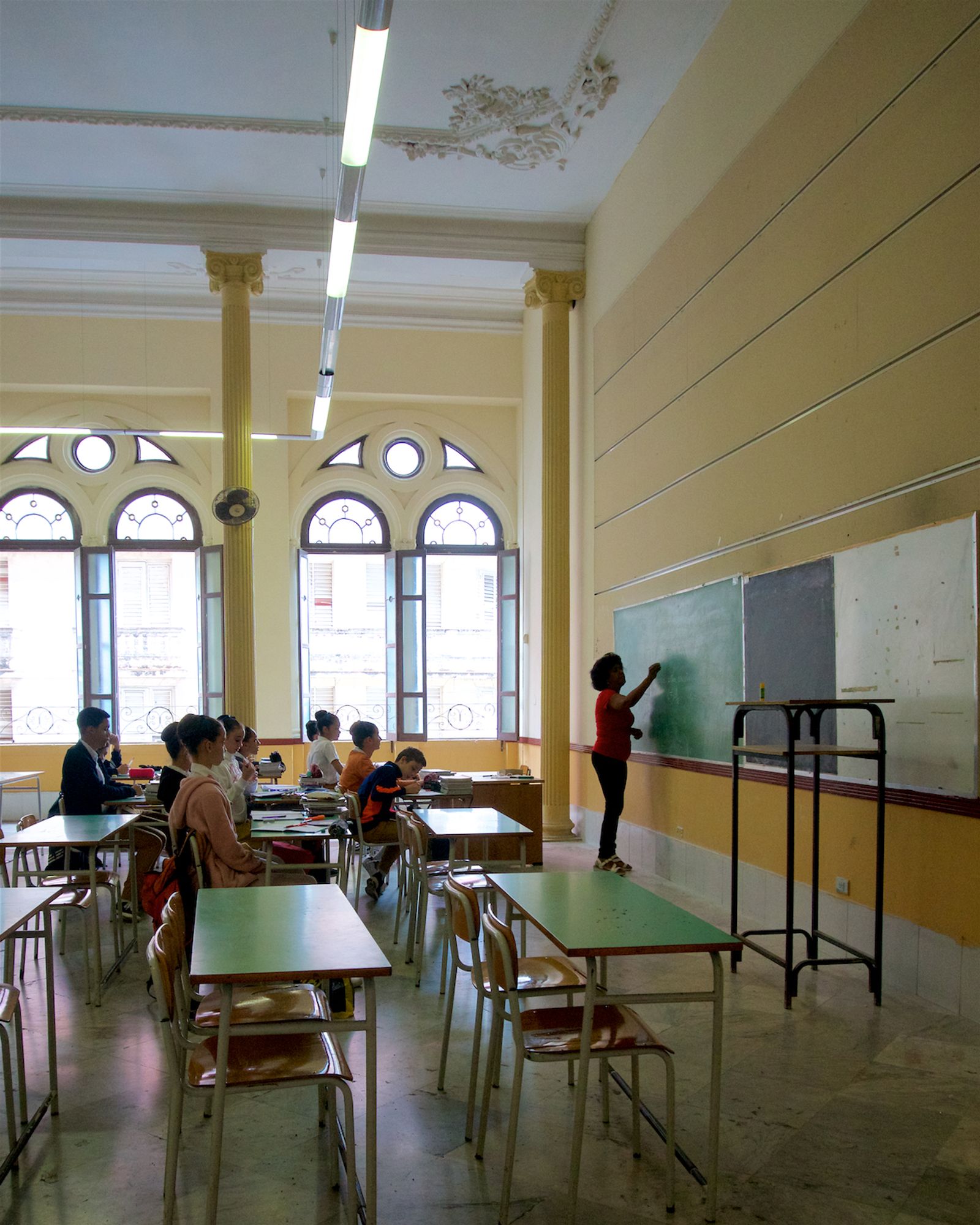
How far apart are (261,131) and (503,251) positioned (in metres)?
2.47

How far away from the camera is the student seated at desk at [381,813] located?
5.73 m

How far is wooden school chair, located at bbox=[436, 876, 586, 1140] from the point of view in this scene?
2.76 meters

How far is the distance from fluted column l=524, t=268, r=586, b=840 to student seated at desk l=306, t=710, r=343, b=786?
211 centimetres

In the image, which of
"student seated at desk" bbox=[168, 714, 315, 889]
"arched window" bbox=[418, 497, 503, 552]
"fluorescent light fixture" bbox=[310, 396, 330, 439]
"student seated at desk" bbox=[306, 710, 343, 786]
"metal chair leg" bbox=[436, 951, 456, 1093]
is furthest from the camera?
"arched window" bbox=[418, 497, 503, 552]

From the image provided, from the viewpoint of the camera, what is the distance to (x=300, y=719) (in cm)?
1118

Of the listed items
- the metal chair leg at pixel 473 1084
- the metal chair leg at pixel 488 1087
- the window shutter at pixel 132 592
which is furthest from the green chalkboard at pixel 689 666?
the window shutter at pixel 132 592

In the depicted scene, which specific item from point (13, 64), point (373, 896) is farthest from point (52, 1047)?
point (13, 64)

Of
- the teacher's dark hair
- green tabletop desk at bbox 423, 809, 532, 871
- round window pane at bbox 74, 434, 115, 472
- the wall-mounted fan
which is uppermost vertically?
round window pane at bbox 74, 434, 115, 472

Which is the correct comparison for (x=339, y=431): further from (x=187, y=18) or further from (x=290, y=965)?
(x=290, y=965)

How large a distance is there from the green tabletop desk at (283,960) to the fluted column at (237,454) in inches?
235

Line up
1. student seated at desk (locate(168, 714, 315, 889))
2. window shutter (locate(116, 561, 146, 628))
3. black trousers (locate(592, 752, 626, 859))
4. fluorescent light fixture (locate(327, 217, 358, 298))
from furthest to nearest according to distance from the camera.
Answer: window shutter (locate(116, 561, 146, 628)), black trousers (locate(592, 752, 626, 859)), fluorescent light fixture (locate(327, 217, 358, 298)), student seated at desk (locate(168, 714, 315, 889))

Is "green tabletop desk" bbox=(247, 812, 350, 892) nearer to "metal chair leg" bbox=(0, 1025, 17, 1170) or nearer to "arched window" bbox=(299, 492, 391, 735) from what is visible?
"metal chair leg" bbox=(0, 1025, 17, 1170)

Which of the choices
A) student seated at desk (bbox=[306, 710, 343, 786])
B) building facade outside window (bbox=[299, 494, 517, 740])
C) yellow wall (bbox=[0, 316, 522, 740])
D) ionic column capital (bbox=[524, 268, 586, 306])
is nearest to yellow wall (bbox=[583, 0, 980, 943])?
ionic column capital (bbox=[524, 268, 586, 306])

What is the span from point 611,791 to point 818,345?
3.44 m
